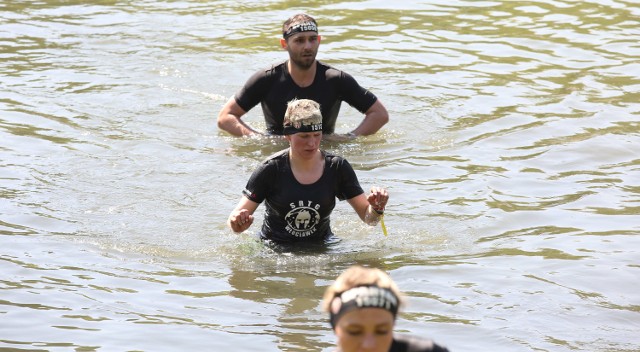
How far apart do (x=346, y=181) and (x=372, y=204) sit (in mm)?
526

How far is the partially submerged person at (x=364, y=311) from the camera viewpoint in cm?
478

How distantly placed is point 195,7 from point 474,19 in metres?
4.61

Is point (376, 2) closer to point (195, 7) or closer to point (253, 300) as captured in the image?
point (195, 7)

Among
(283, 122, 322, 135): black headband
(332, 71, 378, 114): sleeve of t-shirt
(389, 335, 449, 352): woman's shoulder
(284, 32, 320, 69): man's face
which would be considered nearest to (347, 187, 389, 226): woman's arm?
(283, 122, 322, 135): black headband

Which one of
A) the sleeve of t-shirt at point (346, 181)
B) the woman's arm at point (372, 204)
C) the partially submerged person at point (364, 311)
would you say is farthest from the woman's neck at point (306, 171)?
the partially submerged person at point (364, 311)

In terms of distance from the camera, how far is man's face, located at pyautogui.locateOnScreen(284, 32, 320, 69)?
495 inches

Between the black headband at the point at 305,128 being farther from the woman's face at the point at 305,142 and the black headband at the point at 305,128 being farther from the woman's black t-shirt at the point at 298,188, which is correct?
the woman's black t-shirt at the point at 298,188

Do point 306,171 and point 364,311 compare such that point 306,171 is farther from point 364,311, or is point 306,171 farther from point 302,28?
point 364,311

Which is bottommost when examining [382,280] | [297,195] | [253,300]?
[253,300]

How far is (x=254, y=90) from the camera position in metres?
13.1

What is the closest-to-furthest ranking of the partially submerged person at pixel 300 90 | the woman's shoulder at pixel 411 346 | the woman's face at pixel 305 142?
1. the woman's shoulder at pixel 411 346
2. the woman's face at pixel 305 142
3. the partially submerged person at pixel 300 90

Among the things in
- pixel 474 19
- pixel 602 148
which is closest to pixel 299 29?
pixel 602 148

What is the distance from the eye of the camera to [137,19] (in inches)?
769

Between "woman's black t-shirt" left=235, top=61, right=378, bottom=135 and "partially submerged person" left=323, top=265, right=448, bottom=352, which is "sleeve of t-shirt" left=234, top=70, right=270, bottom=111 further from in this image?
"partially submerged person" left=323, top=265, right=448, bottom=352
